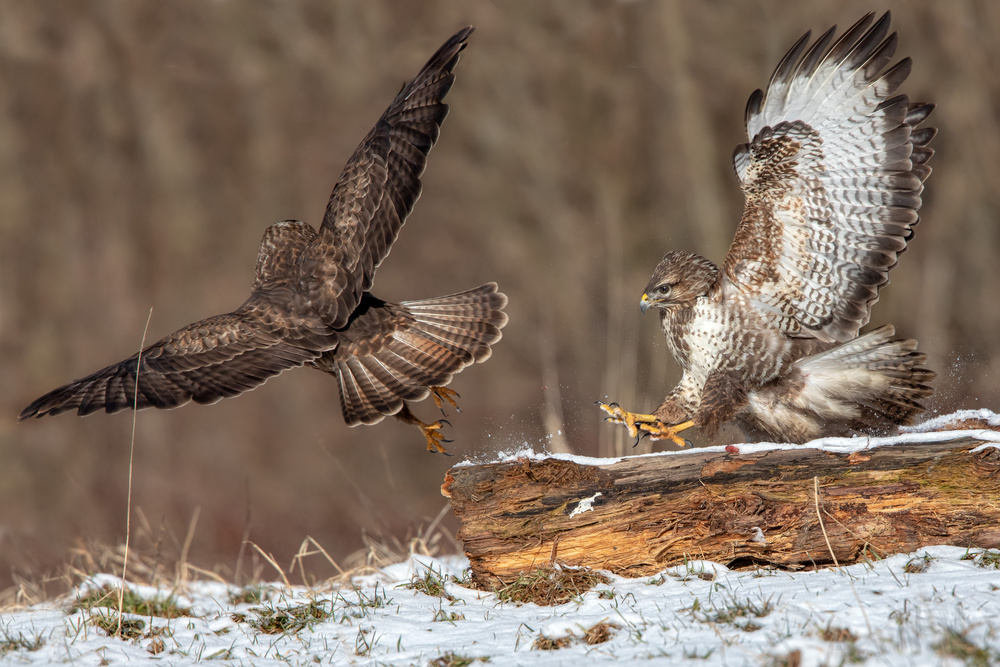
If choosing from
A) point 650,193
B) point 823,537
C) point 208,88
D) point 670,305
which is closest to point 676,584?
point 823,537

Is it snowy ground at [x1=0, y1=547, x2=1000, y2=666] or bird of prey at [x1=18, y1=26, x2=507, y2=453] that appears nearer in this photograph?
snowy ground at [x1=0, y1=547, x2=1000, y2=666]

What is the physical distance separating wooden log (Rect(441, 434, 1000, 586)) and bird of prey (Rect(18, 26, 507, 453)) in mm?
1345

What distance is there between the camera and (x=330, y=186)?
14508mm

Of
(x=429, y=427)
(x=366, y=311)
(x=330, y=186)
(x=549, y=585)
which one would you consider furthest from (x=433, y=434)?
(x=330, y=186)

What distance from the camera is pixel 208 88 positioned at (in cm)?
1516

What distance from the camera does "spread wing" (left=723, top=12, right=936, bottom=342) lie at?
481 cm

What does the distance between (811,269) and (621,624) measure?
265 cm

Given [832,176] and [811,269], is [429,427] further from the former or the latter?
[832,176]

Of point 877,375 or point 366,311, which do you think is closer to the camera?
point 877,375

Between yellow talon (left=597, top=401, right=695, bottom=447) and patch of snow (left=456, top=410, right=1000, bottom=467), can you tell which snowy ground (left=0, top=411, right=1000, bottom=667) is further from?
yellow talon (left=597, top=401, right=695, bottom=447)

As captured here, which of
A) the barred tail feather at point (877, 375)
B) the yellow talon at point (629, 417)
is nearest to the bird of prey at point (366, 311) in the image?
the yellow talon at point (629, 417)

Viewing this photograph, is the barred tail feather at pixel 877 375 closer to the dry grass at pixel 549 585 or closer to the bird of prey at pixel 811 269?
the bird of prey at pixel 811 269

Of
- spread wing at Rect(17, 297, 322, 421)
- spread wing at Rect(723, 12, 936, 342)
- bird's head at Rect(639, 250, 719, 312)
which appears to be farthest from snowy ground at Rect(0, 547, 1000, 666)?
bird's head at Rect(639, 250, 719, 312)

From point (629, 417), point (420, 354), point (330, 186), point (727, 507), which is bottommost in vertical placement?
point (727, 507)
